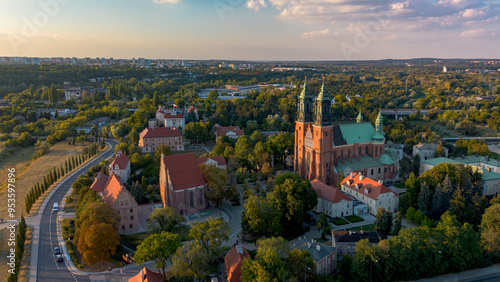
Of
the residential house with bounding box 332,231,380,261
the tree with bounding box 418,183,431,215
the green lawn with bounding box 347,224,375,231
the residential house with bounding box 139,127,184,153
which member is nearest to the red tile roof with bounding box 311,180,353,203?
the green lawn with bounding box 347,224,375,231

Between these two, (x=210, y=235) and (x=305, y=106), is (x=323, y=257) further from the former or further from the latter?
(x=305, y=106)

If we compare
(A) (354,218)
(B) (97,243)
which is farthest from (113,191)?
(A) (354,218)

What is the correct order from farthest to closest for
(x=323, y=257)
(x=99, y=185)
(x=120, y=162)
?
(x=120, y=162) < (x=99, y=185) < (x=323, y=257)

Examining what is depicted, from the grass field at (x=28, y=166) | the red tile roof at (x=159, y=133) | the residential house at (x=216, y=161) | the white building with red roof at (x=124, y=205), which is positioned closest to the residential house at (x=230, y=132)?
the red tile roof at (x=159, y=133)

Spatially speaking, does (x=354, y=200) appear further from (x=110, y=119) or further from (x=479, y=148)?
(x=110, y=119)

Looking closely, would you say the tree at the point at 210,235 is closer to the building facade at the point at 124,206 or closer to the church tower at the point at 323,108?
the building facade at the point at 124,206

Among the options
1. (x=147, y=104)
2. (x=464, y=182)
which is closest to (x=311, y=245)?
(x=464, y=182)

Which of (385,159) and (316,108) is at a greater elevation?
(316,108)

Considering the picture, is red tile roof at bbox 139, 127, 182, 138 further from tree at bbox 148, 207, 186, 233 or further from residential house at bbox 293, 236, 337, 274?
residential house at bbox 293, 236, 337, 274
